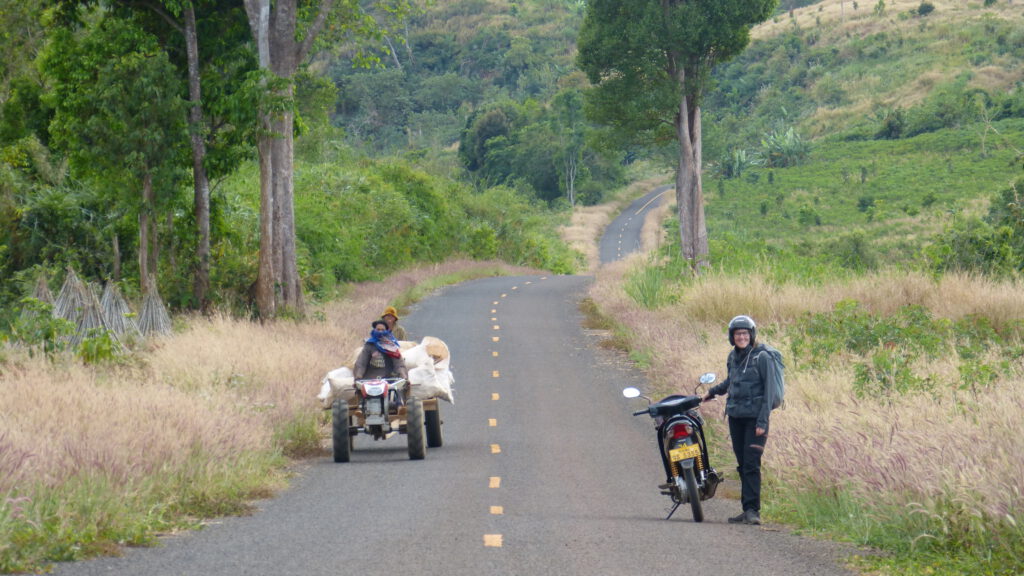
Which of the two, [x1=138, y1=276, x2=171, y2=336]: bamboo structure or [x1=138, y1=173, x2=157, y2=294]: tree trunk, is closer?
[x1=138, y1=276, x2=171, y2=336]: bamboo structure

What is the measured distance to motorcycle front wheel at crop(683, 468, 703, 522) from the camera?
1016 centimetres

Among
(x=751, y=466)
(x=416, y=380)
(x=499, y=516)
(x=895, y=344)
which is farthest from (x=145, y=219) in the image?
(x=751, y=466)

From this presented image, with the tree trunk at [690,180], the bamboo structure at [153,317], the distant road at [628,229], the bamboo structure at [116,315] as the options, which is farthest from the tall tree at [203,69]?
the distant road at [628,229]

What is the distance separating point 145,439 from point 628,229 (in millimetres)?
79464

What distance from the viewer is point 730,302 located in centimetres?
2364

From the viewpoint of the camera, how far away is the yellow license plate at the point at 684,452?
10.2 m

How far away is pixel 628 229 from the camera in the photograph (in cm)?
8894

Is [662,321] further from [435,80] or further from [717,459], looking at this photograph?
[435,80]

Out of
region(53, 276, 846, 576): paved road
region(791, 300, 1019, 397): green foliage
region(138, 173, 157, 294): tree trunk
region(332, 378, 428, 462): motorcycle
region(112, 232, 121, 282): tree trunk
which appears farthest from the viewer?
region(112, 232, 121, 282): tree trunk

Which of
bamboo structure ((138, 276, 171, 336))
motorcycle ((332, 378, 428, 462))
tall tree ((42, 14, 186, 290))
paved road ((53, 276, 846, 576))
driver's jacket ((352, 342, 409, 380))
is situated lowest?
paved road ((53, 276, 846, 576))

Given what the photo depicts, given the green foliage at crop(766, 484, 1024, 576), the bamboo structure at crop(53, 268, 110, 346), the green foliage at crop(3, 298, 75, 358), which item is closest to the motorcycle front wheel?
the green foliage at crop(766, 484, 1024, 576)

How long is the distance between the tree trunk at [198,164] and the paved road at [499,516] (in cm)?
854

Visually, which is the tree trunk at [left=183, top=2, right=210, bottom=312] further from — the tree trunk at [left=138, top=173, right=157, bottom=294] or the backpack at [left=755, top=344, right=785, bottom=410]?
→ the backpack at [left=755, top=344, right=785, bottom=410]

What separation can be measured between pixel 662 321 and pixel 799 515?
14.3m
